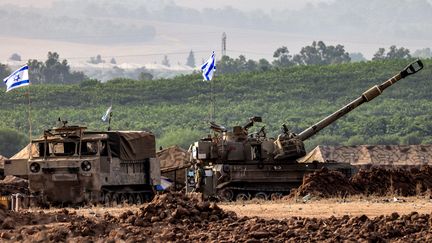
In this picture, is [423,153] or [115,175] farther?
[423,153]

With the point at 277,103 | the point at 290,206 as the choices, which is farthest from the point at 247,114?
the point at 290,206

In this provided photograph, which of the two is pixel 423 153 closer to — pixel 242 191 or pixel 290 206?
pixel 242 191

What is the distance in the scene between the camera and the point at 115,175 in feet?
132

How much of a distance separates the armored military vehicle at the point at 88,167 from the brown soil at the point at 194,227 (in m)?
10.7

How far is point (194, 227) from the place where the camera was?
2638 centimetres

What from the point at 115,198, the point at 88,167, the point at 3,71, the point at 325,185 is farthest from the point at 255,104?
the point at 88,167

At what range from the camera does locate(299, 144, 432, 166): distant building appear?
6219cm

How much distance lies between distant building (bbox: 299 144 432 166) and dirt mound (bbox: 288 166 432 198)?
19.6 m

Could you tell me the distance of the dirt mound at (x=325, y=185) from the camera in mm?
39531

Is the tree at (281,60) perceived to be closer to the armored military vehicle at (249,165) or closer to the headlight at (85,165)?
the armored military vehicle at (249,165)

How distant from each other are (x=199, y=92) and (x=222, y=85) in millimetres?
2781

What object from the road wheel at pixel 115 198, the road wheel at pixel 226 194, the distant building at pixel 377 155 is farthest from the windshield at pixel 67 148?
the distant building at pixel 377 155

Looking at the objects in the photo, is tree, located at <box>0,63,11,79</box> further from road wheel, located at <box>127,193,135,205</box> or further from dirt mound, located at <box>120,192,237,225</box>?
dirt mound, located at <box>120,192,237,225</box>

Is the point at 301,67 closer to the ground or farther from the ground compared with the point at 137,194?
farther from the ground
